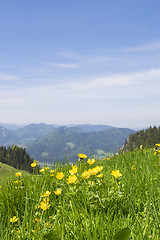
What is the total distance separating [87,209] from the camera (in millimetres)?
3658

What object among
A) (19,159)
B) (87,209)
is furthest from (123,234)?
(19,159)

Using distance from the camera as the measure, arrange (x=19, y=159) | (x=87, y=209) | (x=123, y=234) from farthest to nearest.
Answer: (x=19, y=159) < (x=87, y=209) < (x=123, y=234)

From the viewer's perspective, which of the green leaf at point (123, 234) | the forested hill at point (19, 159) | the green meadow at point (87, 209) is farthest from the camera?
the forested hill at point (19, 159)

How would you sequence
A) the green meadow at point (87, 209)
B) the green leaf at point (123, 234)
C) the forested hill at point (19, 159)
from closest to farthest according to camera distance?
the green leaf at point (123, 234) < the green meadow at point (87, 209) < the forested hill at point (19, 159)

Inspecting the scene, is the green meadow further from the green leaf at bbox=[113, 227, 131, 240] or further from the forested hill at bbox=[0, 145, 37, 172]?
the forested hill at bbox=[0, 145, 37, 172]

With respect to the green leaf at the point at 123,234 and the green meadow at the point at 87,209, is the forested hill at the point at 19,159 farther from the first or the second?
the green leaf at the point at 123,234

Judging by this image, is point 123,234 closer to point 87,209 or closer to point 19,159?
point 87,209

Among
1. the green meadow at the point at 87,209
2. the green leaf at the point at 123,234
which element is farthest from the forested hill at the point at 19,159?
the green leaf at the point at 123,234

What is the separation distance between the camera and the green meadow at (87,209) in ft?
9.57

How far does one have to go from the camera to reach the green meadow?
2918 mm

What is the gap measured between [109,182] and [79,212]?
3.18ft

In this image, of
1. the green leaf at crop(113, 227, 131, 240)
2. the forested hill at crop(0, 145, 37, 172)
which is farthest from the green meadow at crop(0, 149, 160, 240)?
the forested hill at crop(0, 145, 37, 172)

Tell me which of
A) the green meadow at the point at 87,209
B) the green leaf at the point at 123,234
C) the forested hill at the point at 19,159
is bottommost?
the forested hill at the point at 19,159

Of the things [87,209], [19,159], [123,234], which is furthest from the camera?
[19,159]
